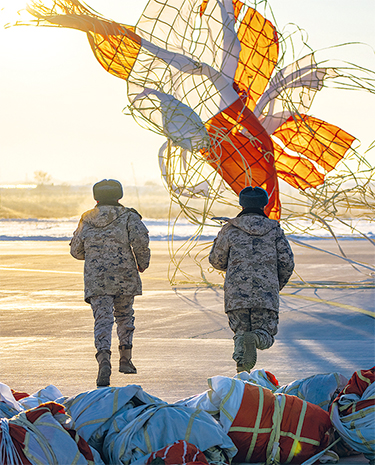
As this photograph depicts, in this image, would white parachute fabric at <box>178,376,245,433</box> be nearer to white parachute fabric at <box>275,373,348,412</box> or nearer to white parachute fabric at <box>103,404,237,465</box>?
white parachute fabric at <box>103,404,237,465</box>

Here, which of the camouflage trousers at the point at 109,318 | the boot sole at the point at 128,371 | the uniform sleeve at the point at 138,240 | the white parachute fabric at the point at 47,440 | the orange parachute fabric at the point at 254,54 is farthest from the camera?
the orange parachute fabric at the point at 254,54

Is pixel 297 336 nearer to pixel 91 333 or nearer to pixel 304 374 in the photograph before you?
pixel 304 374

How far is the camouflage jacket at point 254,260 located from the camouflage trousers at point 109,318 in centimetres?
108

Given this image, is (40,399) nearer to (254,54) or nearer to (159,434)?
(159,434)

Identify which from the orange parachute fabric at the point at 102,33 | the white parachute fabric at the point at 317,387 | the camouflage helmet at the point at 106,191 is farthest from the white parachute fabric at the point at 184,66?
the white parachute fabric at the point at 317,387

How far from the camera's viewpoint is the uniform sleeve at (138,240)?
5742 millimetres

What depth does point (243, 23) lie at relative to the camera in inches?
337

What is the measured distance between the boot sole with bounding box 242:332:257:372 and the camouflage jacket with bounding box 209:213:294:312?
1.06ft

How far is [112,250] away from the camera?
5.73 metres

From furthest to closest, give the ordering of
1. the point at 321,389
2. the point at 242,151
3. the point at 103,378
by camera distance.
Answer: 1. the point at 242,151
2. the point at 103,378
3. the point at 321,389

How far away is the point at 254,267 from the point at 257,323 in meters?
0.53

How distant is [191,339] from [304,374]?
2.05 metres

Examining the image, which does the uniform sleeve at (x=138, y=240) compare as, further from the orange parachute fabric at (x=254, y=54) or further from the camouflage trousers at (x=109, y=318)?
the orange parachute fabric at (x=254, y=54)

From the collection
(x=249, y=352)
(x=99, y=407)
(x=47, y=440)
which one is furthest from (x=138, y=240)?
(x=47, y=440)
